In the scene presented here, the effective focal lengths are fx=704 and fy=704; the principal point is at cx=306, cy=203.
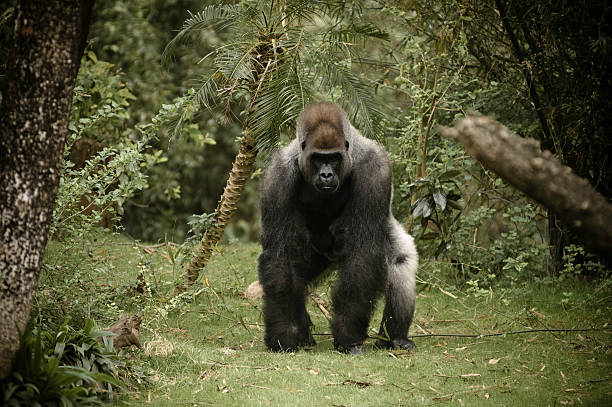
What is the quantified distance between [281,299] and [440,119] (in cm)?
381

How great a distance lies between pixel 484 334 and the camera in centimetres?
572

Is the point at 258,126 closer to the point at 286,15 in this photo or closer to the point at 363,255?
the point at 286,15

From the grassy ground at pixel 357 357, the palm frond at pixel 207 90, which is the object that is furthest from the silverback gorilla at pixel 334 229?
the palm frond at pixel 207 90

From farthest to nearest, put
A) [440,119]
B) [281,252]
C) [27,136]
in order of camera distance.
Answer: [440,119] → [281,252] → [27,136]

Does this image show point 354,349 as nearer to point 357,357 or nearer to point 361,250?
point 357,357

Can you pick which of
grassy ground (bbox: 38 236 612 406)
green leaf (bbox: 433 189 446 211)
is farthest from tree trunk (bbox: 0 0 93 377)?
green leaf (bbox: 433 189 446 211)

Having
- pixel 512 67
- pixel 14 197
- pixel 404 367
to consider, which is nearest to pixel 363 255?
pixel 404 367

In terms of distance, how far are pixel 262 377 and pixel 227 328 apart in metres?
1.70

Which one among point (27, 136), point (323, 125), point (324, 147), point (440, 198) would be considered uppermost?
point (323, 125)

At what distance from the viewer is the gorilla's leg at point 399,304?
5.30m

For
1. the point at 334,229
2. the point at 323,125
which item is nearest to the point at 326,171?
the point at 323,125

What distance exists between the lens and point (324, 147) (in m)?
4.92

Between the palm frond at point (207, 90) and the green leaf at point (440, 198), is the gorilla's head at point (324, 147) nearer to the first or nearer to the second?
the palm frond at point (207, 90)

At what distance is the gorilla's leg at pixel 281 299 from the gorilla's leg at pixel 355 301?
0.31 m
